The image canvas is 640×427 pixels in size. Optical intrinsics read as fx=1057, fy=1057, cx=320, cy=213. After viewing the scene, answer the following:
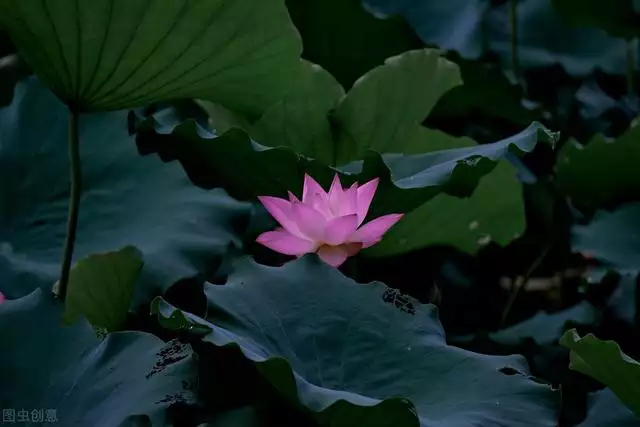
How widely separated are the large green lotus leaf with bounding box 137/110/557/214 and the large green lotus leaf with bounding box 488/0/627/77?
3.22ft

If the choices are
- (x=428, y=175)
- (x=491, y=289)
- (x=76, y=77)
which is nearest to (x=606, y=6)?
(x=491, y=289)

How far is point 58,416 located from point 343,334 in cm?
25

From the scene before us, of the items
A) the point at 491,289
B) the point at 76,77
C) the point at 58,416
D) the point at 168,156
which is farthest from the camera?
the point at 491,289

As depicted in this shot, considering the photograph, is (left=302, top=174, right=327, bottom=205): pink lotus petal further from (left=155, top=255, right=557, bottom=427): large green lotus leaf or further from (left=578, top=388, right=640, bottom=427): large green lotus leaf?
(left=578, top=388, right=640, bottom=427): large green lotus leaf

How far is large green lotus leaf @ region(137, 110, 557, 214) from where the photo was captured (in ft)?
3.46

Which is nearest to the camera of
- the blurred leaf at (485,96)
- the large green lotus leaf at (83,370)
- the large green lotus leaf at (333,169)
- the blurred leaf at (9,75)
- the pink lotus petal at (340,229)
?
the large green lotus leaf at (83,370)

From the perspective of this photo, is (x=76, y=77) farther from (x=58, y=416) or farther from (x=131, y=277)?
(x=58, y=416)

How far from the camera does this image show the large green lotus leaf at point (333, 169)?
1.05 meters

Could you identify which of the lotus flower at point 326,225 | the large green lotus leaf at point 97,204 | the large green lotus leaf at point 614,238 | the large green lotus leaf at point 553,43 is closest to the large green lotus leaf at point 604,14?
the large green lotus leaf at point 553,43

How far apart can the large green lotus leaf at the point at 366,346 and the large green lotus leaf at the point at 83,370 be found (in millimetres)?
54

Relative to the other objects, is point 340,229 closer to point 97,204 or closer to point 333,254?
point 333,254

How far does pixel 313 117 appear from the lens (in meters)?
1.29

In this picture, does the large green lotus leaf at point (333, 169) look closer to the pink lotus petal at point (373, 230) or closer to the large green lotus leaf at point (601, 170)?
the pink lotus petal at point (373, 230)

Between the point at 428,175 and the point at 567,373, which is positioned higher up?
the point at 428,175
